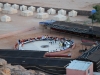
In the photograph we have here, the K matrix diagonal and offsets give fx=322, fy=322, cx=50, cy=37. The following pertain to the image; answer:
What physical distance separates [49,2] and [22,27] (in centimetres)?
1567

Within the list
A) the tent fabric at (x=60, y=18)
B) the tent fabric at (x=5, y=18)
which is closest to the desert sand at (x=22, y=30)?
the tent fabric at (x=5, y=18)

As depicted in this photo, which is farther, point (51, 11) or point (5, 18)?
point (51, 11)

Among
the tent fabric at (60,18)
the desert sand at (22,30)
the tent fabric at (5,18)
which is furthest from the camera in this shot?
the tent fabric at (5,18)

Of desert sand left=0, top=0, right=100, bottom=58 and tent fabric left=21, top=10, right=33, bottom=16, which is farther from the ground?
tent fabric left=21, top=10, right=33, bottom=16

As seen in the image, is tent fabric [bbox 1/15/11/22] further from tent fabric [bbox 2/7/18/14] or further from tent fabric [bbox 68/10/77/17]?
tent fabric [bbox 68/10/77/17]

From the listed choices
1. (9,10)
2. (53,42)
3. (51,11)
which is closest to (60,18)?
(51,11)

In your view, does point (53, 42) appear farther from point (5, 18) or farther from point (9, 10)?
point (9, 10)

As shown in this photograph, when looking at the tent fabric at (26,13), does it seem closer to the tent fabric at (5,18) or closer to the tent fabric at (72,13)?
the tent fabric at (5,18)

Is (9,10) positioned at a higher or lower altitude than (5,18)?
higher

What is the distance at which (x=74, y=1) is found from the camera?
50.2 metres

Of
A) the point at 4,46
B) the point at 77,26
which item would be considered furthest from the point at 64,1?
A: the point at 4,46

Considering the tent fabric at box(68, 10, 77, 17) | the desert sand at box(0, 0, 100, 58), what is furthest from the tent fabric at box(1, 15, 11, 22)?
A: the tent fabric at box(68, 10, 77, 17)

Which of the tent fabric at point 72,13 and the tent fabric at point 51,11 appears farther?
the tent fabric at point 51,11

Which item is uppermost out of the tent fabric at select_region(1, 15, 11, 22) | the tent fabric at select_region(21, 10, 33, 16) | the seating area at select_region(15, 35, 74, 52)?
the tent fabric at select_region(21, 10, 33, 16)
